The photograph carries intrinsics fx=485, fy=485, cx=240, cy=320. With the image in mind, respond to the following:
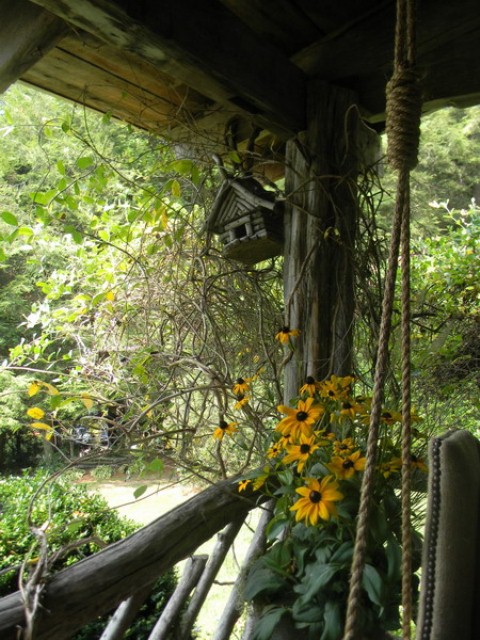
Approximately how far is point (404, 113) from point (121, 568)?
829 mm

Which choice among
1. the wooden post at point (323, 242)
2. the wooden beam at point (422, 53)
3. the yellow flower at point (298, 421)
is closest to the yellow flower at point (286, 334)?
the wooden post at point (323, 242)

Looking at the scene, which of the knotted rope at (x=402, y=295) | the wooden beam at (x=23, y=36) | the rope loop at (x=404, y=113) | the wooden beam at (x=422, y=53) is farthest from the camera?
the wooden beam at (x=422, y=53)

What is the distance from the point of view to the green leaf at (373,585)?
75 cm

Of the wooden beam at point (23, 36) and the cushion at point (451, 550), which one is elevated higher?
the wooden beam at point (23, 36)

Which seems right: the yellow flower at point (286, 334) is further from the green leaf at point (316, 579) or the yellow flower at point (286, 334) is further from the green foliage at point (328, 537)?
the green leaf at point (316, 579)

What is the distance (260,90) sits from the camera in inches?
45.7

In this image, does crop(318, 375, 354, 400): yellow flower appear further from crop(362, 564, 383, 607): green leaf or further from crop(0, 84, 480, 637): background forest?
crop(362, 564, 383, 607): green leaf

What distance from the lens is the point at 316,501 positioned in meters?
0.79

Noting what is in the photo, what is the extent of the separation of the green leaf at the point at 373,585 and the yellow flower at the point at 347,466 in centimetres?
15

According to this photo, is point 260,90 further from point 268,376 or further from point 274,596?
point 274,596

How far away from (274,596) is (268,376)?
697mm

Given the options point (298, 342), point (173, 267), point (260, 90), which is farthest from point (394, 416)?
point (173, 267)

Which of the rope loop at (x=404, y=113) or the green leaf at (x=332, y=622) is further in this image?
the green leaf at (x=332, y=622)

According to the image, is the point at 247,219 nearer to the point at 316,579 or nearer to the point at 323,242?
the point at 323,242
